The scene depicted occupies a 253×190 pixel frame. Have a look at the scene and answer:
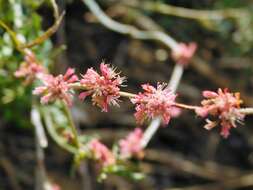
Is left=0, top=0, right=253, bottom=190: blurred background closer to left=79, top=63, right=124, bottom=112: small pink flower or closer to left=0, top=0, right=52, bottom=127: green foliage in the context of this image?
left=0, top=0, right=52, bottom=127: green foliage

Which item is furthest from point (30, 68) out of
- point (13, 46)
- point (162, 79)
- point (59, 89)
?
point (162, 79)

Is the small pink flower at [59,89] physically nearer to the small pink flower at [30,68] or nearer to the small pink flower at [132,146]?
the small pink flower at [30,68]

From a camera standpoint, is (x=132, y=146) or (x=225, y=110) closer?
(x=225, y=110)

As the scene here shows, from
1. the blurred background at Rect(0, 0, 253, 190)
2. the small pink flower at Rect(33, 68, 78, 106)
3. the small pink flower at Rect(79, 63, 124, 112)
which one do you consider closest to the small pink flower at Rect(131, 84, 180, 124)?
the small pink flower at Rect(79, 63, 124, 112)

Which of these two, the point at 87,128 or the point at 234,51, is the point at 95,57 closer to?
the point at 87,128

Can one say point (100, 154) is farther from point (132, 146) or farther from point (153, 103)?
point (153, 103)
